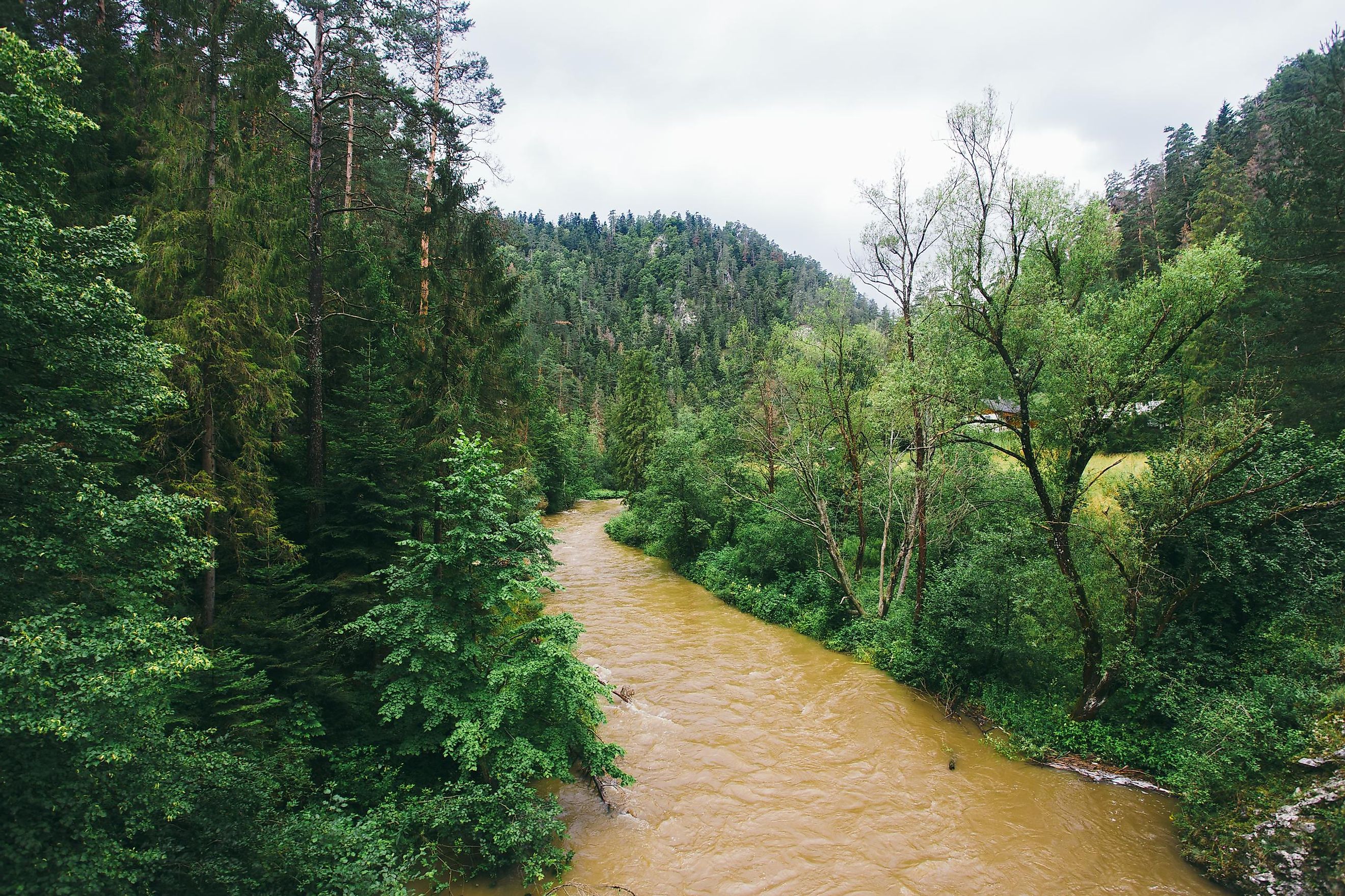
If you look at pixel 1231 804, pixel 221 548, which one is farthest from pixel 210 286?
pixel 1231 804

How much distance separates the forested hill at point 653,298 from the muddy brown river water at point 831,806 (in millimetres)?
11803

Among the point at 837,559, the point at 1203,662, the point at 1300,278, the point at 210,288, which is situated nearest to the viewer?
the point at 210,288

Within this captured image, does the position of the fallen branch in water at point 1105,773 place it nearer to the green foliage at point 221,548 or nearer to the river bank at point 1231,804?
the river bank at point 1231,804

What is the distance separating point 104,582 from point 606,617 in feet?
50.7

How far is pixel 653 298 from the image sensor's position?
136625 millimetres

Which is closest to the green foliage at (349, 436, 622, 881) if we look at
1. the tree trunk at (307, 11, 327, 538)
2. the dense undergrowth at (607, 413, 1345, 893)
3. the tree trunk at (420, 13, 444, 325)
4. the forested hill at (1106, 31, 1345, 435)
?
the tree trunk at (307, 11, 327, 538)

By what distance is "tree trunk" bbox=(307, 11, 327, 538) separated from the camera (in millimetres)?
10414

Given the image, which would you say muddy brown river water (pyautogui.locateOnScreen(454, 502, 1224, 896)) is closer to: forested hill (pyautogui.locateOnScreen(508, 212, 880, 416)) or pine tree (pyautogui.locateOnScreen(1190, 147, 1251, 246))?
forested hill (pyautogui.locateOnScreen(508, 212, 880, 416))

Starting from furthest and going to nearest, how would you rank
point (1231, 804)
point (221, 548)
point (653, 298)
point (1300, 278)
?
point (653, 298), point (1300, 278), point (221, 548), point (1231, 804)

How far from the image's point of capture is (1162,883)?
7961mm

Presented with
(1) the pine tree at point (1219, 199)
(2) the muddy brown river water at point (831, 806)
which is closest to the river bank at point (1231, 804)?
(2) the muddy brown river water at point (831, 806)

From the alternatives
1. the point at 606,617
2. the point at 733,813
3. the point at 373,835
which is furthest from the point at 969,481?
the point at 373,835

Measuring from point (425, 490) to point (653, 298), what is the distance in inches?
5178

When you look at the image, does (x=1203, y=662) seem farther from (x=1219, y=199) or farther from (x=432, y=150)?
(x=1219, y=199)
